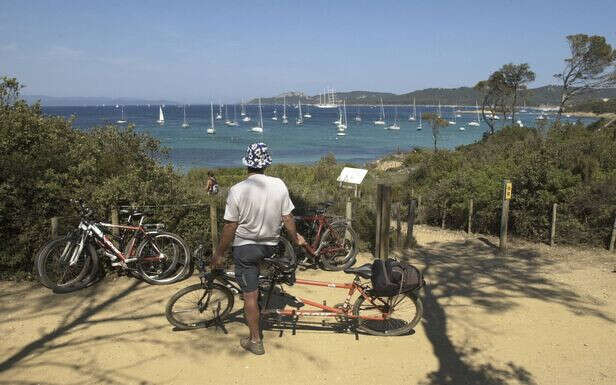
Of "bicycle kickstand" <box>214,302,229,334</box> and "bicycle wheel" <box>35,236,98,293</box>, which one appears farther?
"bicycle wheel" <box>35,236,98,293</box>

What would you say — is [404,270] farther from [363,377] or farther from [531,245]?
[531,245]

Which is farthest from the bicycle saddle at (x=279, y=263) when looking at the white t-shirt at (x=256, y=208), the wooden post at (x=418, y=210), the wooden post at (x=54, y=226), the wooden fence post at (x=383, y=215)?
the wooden post at (x=418, y=210)

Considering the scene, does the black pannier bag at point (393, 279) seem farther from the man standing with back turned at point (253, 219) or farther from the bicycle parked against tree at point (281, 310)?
the man standing with back turned at point (253, 219)

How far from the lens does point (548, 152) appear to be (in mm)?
11398

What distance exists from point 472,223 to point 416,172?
1015 centimetres

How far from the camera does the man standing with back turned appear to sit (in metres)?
4.00

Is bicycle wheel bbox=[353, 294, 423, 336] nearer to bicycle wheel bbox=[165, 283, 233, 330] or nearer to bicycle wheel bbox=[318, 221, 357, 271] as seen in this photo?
bicycle wheel bbox=[165, 283, 233, 330]

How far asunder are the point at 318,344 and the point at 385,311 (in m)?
0.77

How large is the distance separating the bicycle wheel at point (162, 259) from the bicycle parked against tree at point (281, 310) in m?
1.32

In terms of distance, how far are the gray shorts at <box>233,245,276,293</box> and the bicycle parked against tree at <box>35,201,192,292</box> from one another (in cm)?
222

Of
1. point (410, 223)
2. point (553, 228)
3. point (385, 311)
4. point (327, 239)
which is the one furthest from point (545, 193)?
point (385, 311)

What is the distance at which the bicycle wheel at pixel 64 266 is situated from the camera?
549cm

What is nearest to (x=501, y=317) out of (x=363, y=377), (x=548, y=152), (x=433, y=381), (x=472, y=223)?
(x=433, y=381)

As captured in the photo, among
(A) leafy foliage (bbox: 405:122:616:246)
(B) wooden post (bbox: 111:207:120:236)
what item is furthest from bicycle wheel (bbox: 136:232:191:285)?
(A) leafy foliage (bbox: 405:122:616:246)
